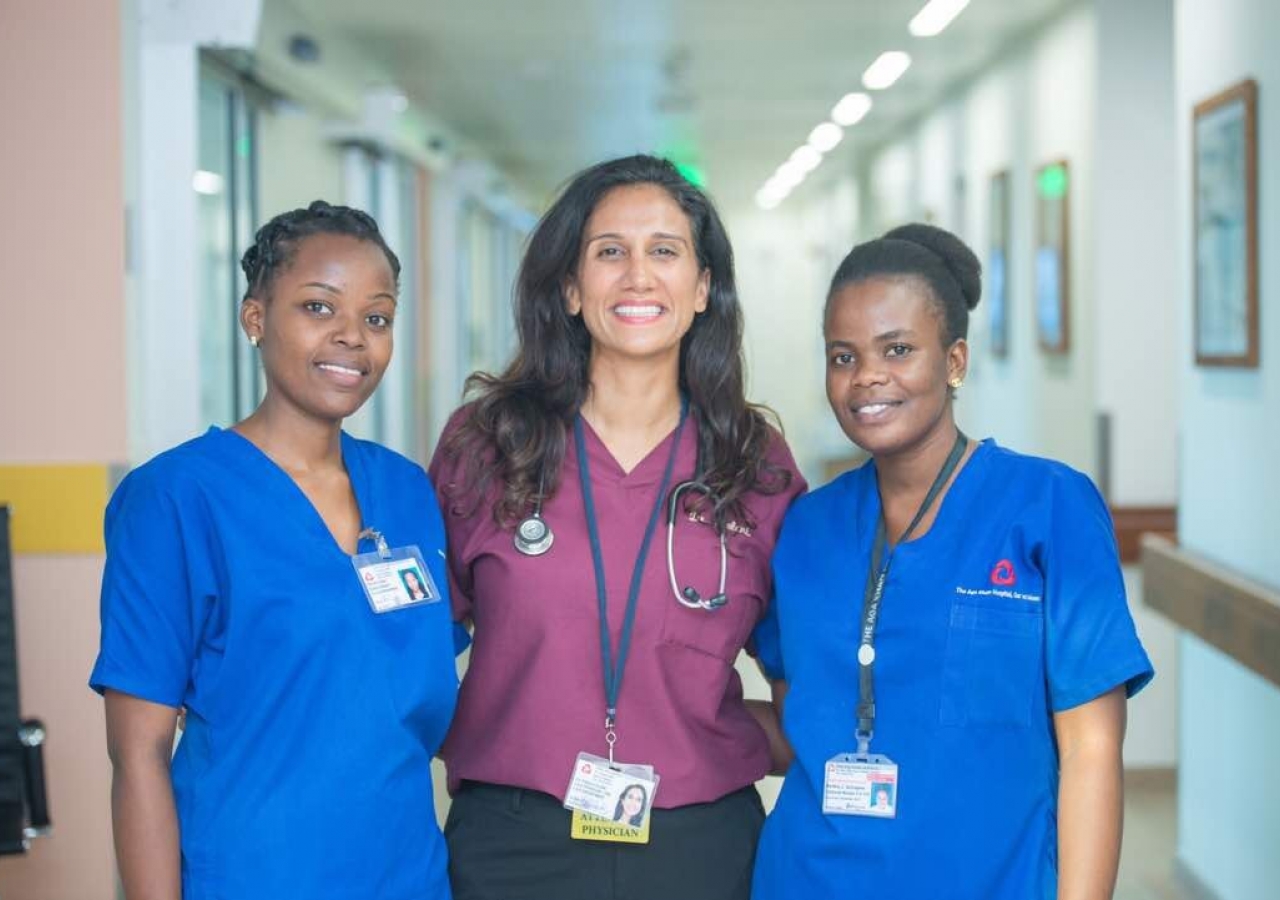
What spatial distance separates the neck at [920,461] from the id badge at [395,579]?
0.59 meters

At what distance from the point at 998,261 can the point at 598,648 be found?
581 cm

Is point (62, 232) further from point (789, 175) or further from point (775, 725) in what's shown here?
point (789, 175)

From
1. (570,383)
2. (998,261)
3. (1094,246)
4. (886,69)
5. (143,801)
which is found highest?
(886,69)

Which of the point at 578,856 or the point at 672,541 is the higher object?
the point at 672,541

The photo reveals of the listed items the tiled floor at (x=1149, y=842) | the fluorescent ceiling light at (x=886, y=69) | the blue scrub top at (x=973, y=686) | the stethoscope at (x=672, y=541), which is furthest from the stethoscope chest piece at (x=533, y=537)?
the fluorescent ceiling light at (x=886, y=69)

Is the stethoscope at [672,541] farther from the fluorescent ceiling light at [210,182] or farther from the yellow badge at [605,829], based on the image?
the fluorescent ceiling light at [210,182]

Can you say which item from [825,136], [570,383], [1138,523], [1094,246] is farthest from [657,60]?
[570,383]

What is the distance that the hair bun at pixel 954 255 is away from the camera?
5.88 feet

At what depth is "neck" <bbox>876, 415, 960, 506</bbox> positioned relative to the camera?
1763mm

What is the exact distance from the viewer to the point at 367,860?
1.63 m

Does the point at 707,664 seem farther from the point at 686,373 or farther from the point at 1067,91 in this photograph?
the point at 1067,91

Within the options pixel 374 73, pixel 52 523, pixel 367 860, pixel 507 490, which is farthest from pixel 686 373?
pixel 374 73

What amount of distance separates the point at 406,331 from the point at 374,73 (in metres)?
2.78

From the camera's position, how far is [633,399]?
6.77 ft
